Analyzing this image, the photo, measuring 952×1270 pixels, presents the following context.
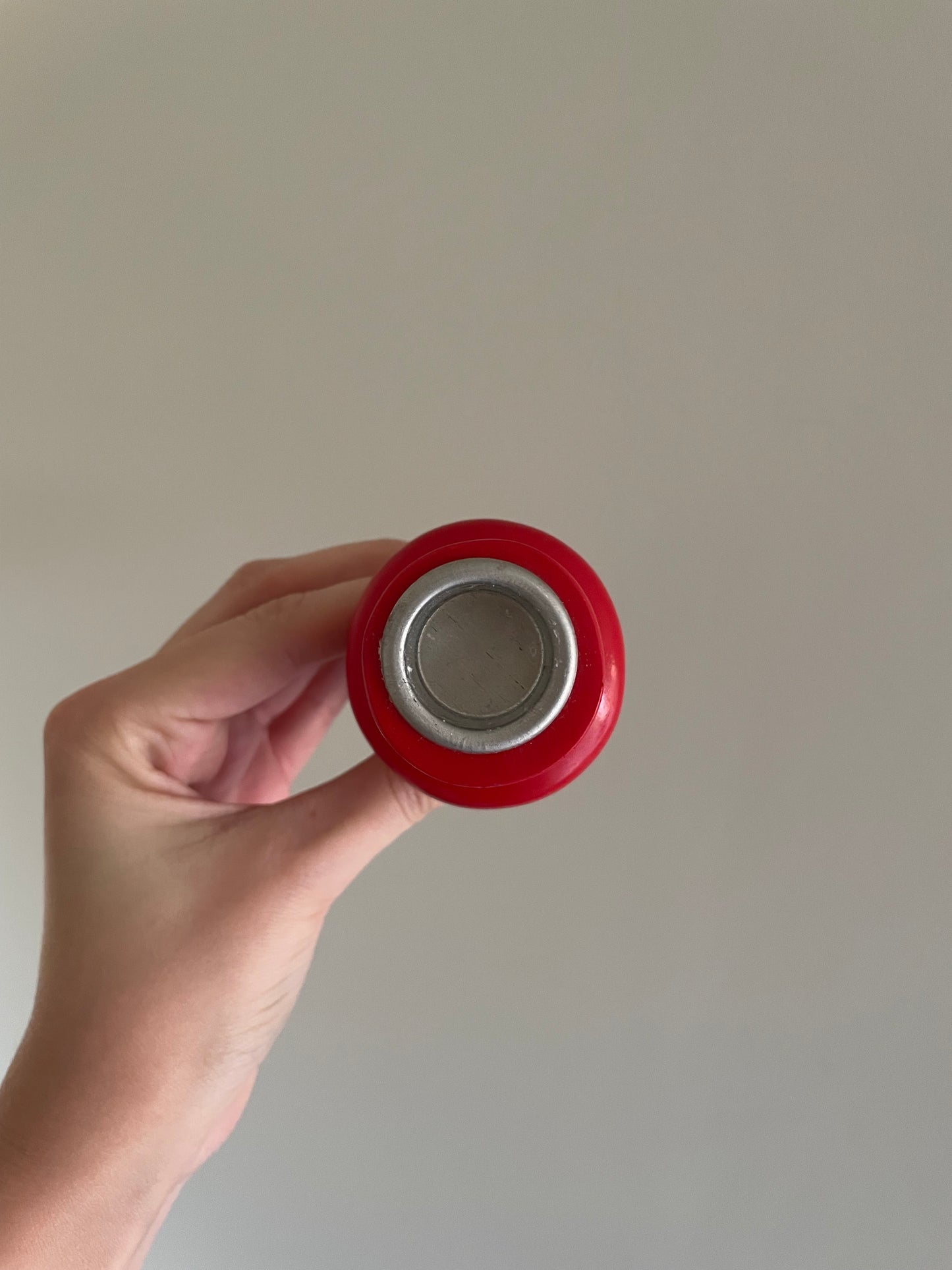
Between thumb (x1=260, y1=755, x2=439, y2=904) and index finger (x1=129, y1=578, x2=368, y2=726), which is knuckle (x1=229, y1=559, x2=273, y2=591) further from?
thumb (x1=260, y1=755, x2=439, y2=904)

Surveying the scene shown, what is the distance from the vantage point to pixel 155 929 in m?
0.71

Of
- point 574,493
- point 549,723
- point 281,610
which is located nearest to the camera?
point 549,723

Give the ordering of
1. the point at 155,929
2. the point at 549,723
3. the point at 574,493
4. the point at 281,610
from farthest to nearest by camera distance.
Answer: the point at 574,493, the point at 281,610, the point at 155,929, the point at 549,723

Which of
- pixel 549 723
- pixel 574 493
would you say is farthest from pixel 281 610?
pixel 574 493

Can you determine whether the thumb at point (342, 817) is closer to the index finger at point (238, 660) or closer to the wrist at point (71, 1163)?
the index finger at point (238, 660)

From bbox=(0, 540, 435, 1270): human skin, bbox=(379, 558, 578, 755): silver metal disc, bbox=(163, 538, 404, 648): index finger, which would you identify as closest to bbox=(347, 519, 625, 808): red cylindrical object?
bbox=(379, 558, 578, 755): silver metal disc

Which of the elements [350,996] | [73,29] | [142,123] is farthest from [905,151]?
[350,996]

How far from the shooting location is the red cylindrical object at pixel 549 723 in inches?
23.6

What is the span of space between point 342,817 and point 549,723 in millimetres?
239

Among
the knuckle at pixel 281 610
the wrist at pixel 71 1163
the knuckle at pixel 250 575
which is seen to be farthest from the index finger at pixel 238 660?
the wrist at pixel 71 1163

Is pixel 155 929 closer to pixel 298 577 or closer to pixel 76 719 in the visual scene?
pixel 76 719

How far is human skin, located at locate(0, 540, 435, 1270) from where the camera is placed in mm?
688

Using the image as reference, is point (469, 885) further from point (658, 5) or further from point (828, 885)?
point (658, 5)

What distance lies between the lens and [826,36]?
0.99 meters
